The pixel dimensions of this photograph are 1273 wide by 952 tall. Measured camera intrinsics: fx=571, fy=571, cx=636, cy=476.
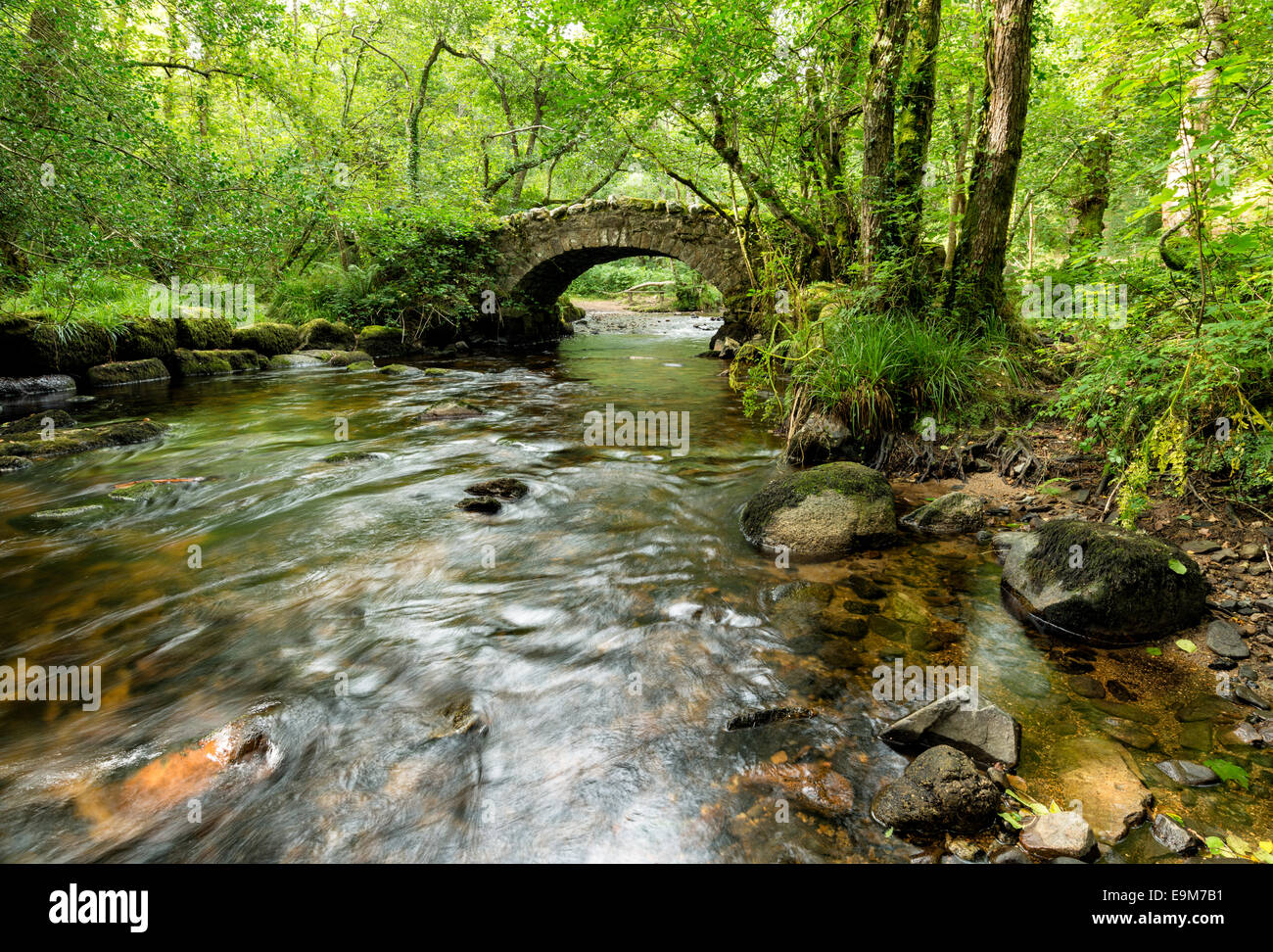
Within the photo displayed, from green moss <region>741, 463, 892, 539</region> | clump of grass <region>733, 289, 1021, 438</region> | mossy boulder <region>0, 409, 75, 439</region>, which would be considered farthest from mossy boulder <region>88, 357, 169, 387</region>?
green moss <region>741, 463, 892, 539</region>

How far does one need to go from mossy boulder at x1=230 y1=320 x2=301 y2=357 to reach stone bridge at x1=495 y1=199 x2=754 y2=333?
5.38 metres

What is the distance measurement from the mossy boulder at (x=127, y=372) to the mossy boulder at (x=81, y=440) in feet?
12.8

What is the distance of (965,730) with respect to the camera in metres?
2.13

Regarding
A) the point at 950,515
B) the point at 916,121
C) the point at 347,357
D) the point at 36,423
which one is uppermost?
the point at 916,121

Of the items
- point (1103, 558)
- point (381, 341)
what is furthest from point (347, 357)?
point (1103, 558)

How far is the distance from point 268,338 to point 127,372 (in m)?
3.15

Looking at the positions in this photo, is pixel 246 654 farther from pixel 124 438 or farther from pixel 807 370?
pixel 124 438

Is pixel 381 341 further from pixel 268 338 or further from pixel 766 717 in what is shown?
pixel 766 717

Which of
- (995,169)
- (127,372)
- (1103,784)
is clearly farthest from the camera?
(127,372)

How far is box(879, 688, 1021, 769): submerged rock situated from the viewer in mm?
2059

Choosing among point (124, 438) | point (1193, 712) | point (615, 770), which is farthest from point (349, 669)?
point (124, 438)

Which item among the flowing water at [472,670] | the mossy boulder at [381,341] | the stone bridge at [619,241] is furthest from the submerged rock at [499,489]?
the mossy boulder at [381,341]

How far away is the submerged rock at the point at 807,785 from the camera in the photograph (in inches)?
77.1

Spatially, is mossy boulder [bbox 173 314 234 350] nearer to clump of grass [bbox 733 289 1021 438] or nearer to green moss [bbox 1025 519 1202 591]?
clump of grass [bbox 733 289 1021 438]
